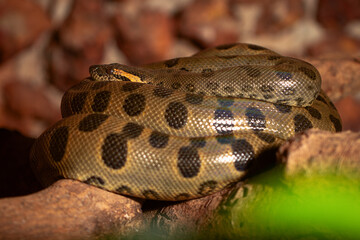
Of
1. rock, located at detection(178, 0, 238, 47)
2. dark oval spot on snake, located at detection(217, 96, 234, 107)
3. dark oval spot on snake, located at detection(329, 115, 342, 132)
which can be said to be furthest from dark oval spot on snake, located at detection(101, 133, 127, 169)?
rock, located at detection(178, 0, 238, 47)

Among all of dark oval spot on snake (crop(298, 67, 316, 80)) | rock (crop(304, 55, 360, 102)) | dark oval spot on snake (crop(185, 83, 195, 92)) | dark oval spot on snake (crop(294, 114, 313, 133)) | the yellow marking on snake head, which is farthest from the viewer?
rock (crop(304, 55, 360, 102))

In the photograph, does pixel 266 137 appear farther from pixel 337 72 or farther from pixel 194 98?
pixel 337 72

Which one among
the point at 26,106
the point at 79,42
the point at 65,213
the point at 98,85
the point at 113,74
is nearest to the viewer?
the point at 65,213

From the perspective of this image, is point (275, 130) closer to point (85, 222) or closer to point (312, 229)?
point (312, 229)

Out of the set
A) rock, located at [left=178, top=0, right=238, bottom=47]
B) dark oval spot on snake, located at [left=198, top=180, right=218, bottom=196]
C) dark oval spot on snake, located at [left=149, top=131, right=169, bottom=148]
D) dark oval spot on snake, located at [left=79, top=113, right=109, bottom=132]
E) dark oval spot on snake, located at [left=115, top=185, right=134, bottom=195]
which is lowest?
dark oval spot on snake, located at [left=115, top=185, right=134, bottom=195]

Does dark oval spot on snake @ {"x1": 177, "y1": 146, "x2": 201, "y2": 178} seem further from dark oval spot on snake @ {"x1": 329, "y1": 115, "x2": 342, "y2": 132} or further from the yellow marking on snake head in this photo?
dark oval spot on snake @ {"x1": 329, "y1": 115, "x2": 342, "y2": 132}

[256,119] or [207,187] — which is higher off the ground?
[256,119]

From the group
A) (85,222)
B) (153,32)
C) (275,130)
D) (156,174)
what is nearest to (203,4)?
(153,32)

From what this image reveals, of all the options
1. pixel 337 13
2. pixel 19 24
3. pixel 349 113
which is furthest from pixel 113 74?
pixel 349 113
